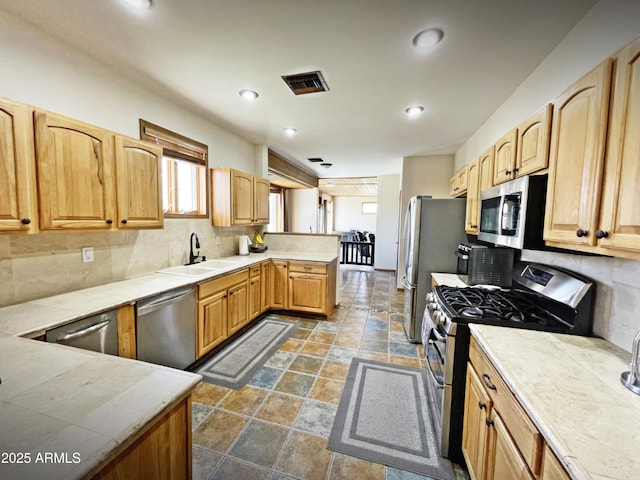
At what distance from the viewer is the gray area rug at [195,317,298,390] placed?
2.37 metres

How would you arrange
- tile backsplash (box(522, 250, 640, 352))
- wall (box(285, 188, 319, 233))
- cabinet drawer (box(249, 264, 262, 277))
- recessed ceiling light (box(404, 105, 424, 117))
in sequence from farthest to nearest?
wall (box(285, 188, 319, 233)) < cabinet drawer (box(249, 264, 262, 277)) < recessed ceiling light (box(404, 105, 424, 117)) < tile backsplash (box(522, 250, 640, 352))

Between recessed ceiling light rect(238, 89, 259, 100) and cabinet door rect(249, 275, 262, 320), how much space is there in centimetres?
204

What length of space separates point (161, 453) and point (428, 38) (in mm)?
2535

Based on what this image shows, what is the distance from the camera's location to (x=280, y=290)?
3.79 meters

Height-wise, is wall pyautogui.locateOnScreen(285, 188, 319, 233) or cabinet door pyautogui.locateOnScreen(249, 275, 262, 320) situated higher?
wall pyautogui.locateOnScreen(285, 188, 319, 233)

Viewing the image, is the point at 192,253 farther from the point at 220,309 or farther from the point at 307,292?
the point at 307,292

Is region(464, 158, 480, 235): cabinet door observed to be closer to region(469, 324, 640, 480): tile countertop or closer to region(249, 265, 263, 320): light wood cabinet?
region(469, 324, 640, 480): tile countertop

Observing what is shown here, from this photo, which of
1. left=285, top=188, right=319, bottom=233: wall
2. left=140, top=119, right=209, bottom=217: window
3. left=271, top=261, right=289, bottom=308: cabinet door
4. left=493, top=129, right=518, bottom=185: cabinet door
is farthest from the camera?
left=285, top=188, right=319, bottom=233: wall

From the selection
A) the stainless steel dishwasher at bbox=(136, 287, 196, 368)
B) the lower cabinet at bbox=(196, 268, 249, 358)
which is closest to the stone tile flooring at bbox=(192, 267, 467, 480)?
the stainless steel dishwasher at bbox=(136, 287, 196, 368)

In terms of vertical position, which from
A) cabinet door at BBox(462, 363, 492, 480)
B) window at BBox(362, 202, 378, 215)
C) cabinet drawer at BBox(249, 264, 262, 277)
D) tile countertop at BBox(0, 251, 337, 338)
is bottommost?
cabinet door at BBox(462, 363, 492, 480)

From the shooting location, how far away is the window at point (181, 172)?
2.68 metres

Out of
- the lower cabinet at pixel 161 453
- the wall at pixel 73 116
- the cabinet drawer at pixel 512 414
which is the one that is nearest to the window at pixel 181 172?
the wall at pixel 73 116

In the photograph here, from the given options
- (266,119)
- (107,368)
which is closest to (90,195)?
(107,368)

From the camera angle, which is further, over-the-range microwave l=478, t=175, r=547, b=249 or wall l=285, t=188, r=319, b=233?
wall l=285, t=188, r=319, b=233
